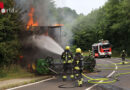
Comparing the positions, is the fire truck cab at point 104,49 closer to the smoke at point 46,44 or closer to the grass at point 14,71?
the smoke at point 46,44

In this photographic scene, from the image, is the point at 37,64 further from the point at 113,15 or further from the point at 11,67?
the point at 113,15

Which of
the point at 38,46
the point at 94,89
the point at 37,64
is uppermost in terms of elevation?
the point at 38,46

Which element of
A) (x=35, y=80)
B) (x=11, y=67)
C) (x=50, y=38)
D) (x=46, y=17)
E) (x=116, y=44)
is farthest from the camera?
(x=116, y=44)

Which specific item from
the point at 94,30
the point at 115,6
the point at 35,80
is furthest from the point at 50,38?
the point at 94,30

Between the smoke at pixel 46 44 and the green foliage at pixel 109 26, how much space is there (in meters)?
28.2

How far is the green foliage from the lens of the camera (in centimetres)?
4428

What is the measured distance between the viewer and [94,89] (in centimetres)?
806

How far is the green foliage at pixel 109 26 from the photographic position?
44.3m

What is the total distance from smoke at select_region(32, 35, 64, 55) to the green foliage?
1111 inches

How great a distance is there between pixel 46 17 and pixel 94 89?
30.7 feet

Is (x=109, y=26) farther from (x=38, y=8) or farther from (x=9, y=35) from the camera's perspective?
(x=9, y=35)

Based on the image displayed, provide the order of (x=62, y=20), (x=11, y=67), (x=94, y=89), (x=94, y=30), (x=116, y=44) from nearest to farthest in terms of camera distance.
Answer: (x=94, y=89) < (x=11, y=67) < (x=62, y=20) < (x=116, y=44) < (x=94, y=30)

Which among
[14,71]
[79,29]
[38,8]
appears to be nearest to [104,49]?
[79,29]

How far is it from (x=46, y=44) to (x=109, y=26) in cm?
4023
